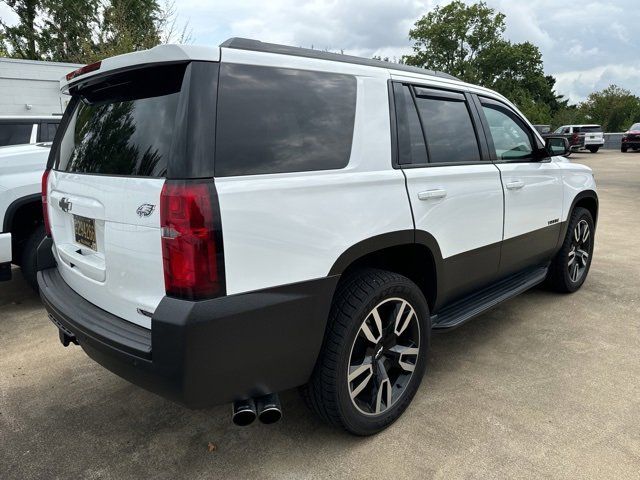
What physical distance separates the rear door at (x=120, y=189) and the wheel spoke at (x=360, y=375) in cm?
98

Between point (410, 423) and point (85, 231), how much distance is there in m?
1.94

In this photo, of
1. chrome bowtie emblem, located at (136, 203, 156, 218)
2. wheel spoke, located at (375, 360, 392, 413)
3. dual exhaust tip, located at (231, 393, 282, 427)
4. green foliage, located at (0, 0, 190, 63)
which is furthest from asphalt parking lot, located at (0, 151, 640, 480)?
green foliage, located at (0, 0, 190, 63)

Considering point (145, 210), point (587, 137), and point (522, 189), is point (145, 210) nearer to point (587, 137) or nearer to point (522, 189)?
point (522, 189)

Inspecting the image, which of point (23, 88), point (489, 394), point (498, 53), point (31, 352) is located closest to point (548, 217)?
point (489, 394)

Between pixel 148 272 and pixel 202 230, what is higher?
pixel 202 230

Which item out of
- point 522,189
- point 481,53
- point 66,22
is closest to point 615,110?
point 481,53

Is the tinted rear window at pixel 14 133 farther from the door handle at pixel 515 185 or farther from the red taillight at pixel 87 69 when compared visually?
the door handle at pixel 515 185

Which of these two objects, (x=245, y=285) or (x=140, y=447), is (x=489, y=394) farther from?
(x=140, y=447)

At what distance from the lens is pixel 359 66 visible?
246 cm

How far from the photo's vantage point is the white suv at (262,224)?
6.05 ft

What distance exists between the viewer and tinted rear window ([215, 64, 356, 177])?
1898 millimetres

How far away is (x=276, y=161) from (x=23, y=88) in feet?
49.5

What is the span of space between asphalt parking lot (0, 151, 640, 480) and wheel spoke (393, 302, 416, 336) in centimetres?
52

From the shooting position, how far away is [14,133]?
5363mm
